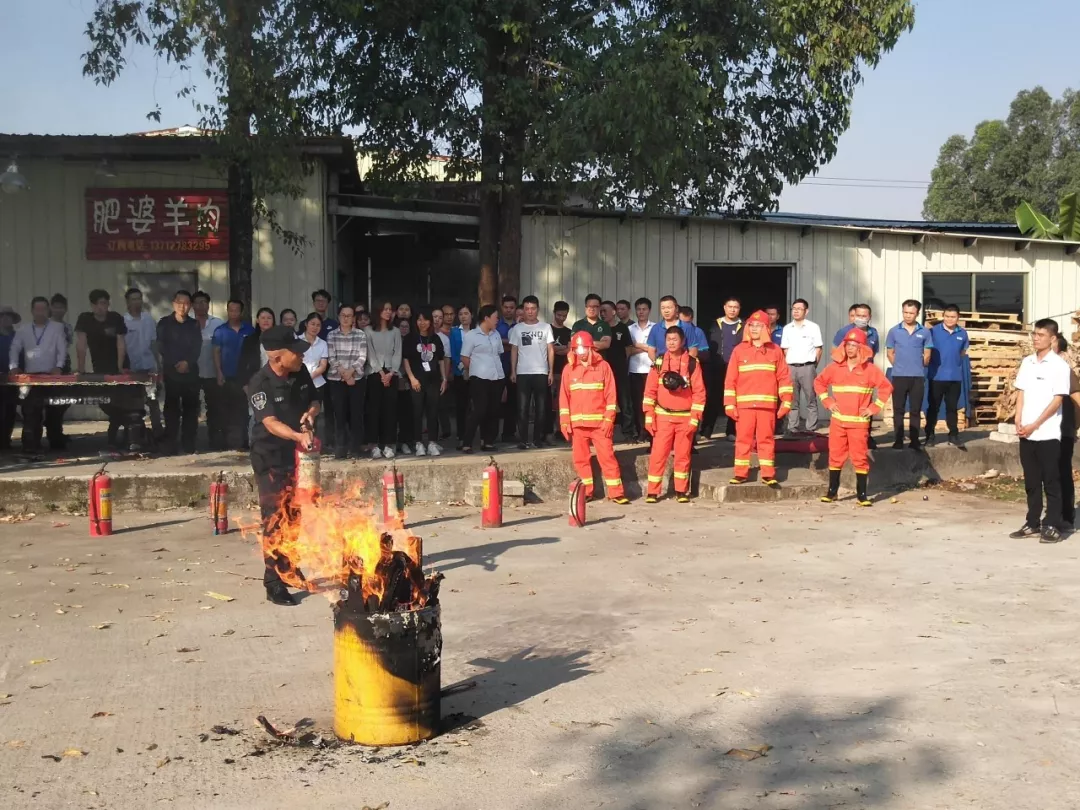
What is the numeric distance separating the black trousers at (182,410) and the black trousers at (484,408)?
3.33 meters

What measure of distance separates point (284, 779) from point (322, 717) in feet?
2.66

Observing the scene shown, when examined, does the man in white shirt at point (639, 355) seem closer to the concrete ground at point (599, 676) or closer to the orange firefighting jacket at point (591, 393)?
the orange firefighting jacket at point (591, 393)

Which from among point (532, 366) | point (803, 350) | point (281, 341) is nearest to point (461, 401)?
point (532, 366)

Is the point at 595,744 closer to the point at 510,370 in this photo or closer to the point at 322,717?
the point at 322,717

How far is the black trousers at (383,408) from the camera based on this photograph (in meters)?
13.3

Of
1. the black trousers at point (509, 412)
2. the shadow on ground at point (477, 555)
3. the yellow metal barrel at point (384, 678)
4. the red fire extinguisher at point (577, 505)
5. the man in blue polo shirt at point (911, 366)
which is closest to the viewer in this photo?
the yellow metal barrel at point (384, 678)

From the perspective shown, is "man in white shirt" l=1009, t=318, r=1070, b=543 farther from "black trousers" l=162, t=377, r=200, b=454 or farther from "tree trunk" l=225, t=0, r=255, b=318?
"black trousers" l=162, t=377, r=200, b=454

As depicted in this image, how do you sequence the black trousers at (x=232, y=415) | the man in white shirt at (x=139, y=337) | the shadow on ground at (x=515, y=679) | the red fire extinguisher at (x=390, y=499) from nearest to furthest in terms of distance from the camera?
the shadow on ground at (x=515, y=679) → the red fire extinguisher at (x=390, y=499) → the black trousers at (x=232, y=415) → the man in white shirt at (x=139, y=337)

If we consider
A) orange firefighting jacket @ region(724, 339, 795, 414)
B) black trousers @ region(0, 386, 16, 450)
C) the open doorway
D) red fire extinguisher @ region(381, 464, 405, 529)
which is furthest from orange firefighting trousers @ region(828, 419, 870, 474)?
the open doorway

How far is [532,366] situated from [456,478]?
2025mm

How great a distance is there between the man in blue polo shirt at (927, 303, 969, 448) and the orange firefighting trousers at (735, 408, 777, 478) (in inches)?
129

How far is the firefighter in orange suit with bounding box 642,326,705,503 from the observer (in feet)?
40.2

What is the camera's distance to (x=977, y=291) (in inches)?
752

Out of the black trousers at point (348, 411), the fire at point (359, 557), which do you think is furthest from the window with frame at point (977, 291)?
the fire at point (359, 557)
